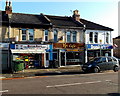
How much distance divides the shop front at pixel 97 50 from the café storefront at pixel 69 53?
116 cm

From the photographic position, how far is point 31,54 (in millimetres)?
22547

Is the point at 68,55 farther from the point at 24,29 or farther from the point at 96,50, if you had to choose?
the point at 24,29

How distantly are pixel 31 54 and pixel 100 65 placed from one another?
9554mm

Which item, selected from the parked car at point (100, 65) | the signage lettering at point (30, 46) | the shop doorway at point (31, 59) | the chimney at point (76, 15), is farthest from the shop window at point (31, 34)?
the chimney at point (76, 15)

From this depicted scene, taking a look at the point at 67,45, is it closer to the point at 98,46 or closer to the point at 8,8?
the point at 98,46

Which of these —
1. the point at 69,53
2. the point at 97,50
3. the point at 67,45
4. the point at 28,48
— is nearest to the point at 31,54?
the point at 28,48

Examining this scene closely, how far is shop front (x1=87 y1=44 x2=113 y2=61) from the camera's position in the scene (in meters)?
26.2

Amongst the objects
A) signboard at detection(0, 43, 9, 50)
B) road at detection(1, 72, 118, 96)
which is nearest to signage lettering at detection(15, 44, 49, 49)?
signboard at detection(0, 43, 9, 50)

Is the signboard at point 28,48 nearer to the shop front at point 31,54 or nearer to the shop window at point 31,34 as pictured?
the shop front at point 31,54

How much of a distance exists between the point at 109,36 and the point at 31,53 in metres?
13.4

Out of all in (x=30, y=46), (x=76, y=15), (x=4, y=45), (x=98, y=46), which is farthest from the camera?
(x=76, y=15)

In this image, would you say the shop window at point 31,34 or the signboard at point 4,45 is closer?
the signboard at point 4,45

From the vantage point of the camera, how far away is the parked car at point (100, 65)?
17.1 metres

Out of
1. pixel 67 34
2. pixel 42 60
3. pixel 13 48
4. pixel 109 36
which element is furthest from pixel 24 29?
pixel 109 36
